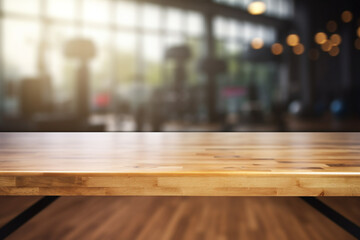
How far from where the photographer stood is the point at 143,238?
4.91ft

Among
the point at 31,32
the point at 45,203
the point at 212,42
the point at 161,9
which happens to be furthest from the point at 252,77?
the point at 45,203

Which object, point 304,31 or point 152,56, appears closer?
point 152,56

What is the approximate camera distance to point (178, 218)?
A: 175 centimetres

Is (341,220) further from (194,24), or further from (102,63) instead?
(194,24)

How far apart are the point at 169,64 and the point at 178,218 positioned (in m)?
7.88

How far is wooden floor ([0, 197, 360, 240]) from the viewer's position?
1544 mm

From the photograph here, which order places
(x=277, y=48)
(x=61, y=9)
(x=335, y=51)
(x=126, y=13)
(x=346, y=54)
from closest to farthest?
(x=61, y=9) → (x=126, y=13) → (x=277, y=48) → (x=346, y=54) → (x=335, y=51)

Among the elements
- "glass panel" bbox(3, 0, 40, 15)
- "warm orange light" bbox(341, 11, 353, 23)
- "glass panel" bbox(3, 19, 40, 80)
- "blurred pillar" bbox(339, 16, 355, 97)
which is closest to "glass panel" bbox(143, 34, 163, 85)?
"glass panel" bbox(3, 0, 40, 15)

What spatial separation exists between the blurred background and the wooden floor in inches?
65.1

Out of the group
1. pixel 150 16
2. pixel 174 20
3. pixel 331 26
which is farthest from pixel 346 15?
pixel 150 16

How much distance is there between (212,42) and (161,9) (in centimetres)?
170

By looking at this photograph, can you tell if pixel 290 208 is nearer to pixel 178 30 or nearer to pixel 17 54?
pixel 17 54

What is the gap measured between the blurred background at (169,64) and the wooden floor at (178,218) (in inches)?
65.1

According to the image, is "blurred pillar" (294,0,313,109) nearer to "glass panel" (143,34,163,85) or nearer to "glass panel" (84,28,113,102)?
"glass panel" (143,34,163,85)
